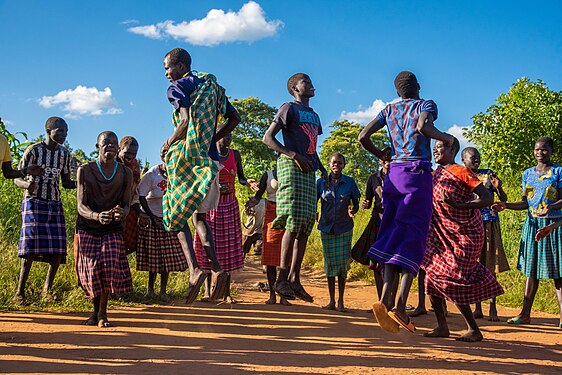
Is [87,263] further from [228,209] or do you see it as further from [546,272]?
[546,272]

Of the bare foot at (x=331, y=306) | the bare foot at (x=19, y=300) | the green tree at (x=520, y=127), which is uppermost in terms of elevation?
the green tree at (x=520, y=127)

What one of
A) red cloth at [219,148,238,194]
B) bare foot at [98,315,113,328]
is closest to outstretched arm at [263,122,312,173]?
red cloth at [219,148,238,194]

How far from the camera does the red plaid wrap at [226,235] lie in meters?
7.42

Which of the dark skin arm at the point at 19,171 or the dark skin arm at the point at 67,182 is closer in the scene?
the dark skin arm at the point at 19,171

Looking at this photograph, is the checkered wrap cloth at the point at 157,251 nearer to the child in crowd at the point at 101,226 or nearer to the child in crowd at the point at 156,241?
the child in crowd at the point at 156,241

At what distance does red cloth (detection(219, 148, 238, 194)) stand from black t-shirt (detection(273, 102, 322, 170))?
1.55 metres

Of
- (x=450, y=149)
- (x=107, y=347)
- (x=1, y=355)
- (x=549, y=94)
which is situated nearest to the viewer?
(x=1, y=355)

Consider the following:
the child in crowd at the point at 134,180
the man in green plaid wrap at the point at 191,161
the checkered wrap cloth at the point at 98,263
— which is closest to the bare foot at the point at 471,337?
the man in green plaid wrap at the point at 191,161

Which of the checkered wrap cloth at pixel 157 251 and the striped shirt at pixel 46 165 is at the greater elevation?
the striped shirt at pixel 46 165

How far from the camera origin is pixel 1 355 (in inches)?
175

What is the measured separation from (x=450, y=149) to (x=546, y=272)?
2244 millimetres

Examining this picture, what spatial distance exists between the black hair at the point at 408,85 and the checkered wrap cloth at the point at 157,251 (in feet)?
11.5

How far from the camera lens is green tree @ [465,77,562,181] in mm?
12500

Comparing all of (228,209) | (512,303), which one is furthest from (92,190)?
(512,303)
